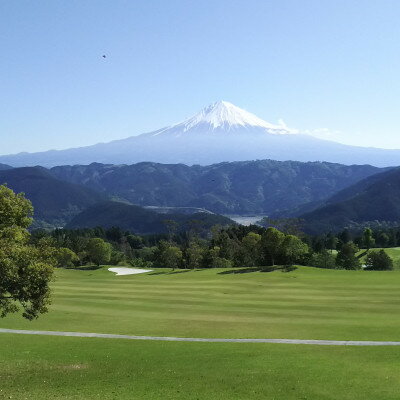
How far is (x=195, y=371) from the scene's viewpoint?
26.6 meters

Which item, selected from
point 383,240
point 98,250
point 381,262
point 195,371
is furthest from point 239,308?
point 383,240

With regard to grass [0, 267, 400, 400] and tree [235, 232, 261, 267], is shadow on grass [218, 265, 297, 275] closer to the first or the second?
tree [235, 232, 261, 267]

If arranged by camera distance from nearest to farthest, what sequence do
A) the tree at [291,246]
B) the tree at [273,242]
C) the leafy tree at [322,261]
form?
1. the tree at [291,246]
2. the tree at [273,242]
3. the leafy tree at [322,261]

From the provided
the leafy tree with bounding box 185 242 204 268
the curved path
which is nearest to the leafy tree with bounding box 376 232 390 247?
the leafy tree with bounding box 185 242 204 268

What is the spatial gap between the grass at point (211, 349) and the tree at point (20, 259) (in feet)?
16.7

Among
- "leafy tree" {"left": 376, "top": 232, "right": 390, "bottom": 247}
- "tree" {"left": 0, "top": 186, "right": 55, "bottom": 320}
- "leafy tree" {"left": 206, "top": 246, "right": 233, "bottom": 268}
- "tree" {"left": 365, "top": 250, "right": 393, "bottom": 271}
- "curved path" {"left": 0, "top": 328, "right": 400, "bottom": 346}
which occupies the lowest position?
"leafy tree" {"left": 376, "top": 232, "right": 390, "bottom": 247}

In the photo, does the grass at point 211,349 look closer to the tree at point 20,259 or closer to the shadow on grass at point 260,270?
the tree at point 20,259

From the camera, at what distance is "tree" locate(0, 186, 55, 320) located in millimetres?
23359

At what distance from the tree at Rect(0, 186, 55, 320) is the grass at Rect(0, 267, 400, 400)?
16.7 feet

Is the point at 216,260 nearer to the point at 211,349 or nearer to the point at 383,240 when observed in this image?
the point at 211,349

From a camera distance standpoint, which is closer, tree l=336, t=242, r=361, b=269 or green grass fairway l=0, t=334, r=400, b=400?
green grass fairway l=0, t=334, r=400, b=400

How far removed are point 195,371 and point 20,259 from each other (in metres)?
12.0

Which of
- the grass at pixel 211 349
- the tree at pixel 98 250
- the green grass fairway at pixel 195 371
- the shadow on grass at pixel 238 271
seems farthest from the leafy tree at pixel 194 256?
the green grass fairway at pixel 195 371

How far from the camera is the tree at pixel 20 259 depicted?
2336 centimetres
